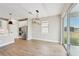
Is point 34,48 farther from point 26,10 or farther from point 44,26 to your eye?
point 26,10

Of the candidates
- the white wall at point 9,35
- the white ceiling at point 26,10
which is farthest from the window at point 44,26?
the white wall at point 9,35

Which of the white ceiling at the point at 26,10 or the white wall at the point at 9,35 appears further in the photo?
the white wall at the point at 9,35

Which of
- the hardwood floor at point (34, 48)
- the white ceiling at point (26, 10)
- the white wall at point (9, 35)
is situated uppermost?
the white ceiling at point (26, 10)

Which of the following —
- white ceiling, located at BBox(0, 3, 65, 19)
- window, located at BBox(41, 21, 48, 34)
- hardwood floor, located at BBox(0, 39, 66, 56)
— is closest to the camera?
white ceiling, located at BBox(0, 3, 65, 19)

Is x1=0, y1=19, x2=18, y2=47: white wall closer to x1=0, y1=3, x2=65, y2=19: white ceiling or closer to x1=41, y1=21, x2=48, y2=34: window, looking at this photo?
x1=0, y1=3, x2=65, y2=19: white ceiling

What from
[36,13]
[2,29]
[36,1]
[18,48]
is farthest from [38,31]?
[36,1]

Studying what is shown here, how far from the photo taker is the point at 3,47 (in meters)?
2.99

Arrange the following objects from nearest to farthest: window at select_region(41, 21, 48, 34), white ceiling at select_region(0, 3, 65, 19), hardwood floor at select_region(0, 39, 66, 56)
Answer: white ceiling at select_region(0, 3, 65, 19) < hardwood floor at select_region(0, 39, 66, 56) < window at select_region(41, 21, 48, 34)

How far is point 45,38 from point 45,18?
1.90 ft

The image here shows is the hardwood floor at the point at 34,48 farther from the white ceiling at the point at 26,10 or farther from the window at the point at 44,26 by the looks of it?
the white ceiling at the point at 26,10

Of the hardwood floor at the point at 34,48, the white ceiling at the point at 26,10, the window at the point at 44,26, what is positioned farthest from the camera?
the window at the point at 44,26

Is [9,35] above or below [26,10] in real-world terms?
below

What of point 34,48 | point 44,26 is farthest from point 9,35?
point 44,26

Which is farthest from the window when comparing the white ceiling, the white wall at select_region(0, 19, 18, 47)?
the white wall at select_region(0, 19, 18, 47)
